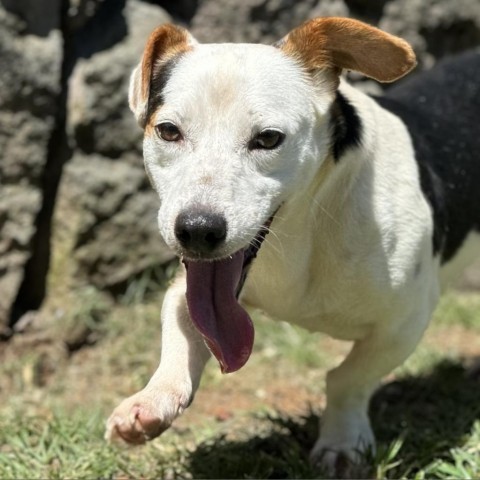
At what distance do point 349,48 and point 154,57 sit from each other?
0.78m

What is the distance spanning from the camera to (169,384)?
4012mm

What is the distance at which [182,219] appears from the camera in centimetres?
364

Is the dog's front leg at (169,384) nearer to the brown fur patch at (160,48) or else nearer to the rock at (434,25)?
the brown fur patch at (160,48)

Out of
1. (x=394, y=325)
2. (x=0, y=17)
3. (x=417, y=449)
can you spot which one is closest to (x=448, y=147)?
(x=394, y=325)

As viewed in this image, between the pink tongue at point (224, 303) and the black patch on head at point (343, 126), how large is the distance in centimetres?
69

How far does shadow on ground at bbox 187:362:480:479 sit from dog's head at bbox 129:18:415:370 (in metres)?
1.03

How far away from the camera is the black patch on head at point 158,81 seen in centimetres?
414

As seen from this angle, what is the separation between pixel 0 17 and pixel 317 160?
2798 millimetres

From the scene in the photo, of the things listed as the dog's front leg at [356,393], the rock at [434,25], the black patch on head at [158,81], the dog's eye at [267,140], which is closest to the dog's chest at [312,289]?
the dog's front leg at [356,393]

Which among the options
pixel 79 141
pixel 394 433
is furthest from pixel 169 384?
pixel 79 141

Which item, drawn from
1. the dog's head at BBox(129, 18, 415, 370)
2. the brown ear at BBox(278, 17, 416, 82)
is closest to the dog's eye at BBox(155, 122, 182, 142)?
the dog's head at BBox(129, 18, 415, 370)

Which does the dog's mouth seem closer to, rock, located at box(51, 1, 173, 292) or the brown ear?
the brown ear

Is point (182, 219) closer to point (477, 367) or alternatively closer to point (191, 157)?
point (191, 157)

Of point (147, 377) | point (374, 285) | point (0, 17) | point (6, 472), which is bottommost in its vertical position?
point (147, 377)
